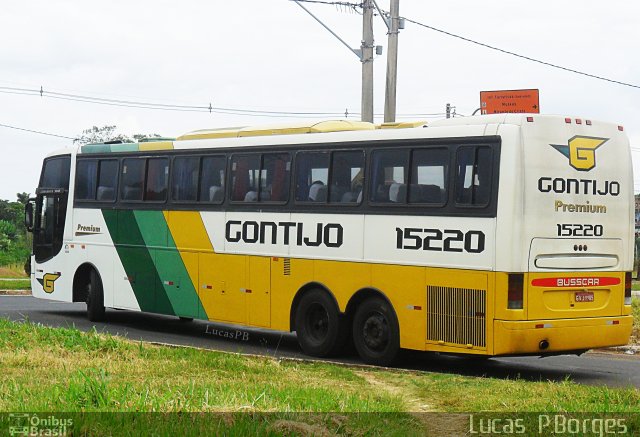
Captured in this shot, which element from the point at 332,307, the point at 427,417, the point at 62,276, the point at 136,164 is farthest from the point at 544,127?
the point at 62,276

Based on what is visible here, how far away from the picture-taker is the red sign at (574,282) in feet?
48.8

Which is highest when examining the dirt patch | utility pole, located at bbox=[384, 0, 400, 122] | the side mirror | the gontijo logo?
utility pole, located at bbox=[384, 0, 400, 122]

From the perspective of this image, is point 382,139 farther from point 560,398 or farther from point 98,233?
point 98,233

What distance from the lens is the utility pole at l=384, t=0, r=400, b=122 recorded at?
86.2 ft

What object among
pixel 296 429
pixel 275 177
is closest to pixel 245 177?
pixel 275 177

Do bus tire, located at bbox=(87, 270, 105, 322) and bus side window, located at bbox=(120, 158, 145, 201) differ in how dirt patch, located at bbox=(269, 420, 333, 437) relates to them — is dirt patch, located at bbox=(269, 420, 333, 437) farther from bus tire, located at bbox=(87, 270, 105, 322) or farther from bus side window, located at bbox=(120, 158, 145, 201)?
bus tire, located at bbox=(87, 270, 105, 322)

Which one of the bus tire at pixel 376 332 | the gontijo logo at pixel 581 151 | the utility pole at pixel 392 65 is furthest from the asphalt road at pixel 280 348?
the utility pole at pixel 392 65

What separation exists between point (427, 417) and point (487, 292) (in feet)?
13.8

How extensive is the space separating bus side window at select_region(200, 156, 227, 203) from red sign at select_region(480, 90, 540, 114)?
1792 cm

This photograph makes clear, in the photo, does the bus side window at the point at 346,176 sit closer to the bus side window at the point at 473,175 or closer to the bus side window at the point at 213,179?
the bus side window at the point at 473,175

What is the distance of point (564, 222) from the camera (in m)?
15.2

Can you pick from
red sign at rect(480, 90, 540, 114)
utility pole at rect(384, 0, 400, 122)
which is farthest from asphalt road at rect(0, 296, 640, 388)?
red sign at rect(480, 90, 540, 114)

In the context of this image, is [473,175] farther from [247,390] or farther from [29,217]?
[29,217]

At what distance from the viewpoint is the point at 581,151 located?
15.4m
